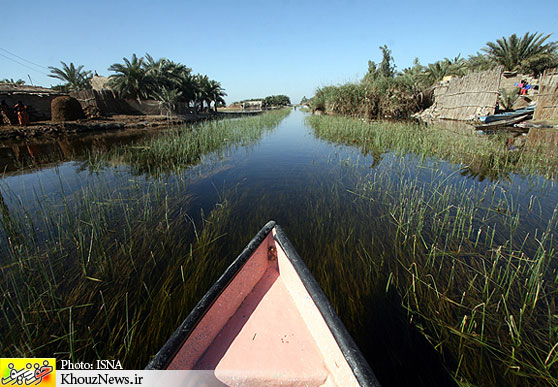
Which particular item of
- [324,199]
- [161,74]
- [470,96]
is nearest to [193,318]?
[324,199]

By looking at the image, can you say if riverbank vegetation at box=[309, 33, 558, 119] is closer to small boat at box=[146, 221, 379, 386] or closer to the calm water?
the calm water

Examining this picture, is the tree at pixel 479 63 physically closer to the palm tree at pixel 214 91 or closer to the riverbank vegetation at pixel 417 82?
the riverbank vegetation at pixel 417 82

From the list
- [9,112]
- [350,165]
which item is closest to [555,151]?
[350,165]

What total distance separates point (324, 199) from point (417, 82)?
2060 centimetres

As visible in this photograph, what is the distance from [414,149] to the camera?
6359mm

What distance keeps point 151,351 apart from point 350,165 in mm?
5359

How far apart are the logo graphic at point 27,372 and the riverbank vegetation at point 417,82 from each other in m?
17.1

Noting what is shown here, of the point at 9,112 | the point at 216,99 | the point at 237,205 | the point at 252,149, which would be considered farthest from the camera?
the point at 216,99

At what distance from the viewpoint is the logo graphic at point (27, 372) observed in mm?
1301

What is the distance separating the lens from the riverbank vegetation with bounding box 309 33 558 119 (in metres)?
15.1

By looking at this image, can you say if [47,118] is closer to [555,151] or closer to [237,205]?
[237,205]

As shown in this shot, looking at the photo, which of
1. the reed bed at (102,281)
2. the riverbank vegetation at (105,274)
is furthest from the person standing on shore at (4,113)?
the reed bed at (102,281)

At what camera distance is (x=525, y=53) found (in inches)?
769

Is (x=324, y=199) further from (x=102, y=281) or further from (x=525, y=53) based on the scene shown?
(x=525, y=53)
